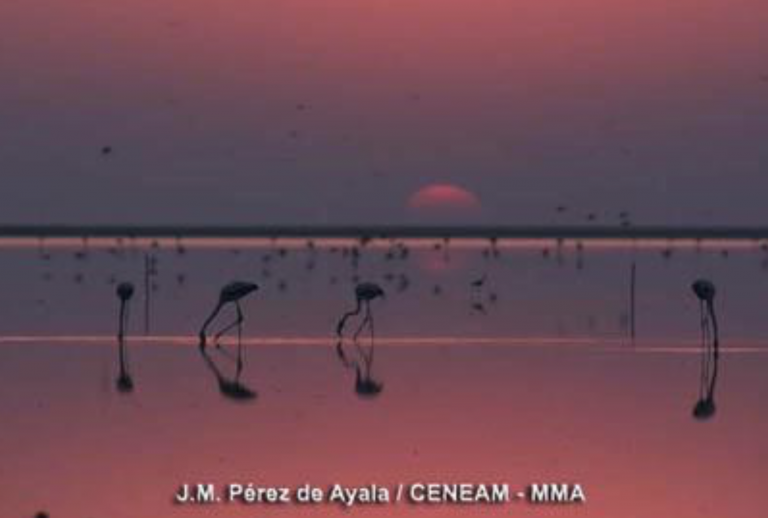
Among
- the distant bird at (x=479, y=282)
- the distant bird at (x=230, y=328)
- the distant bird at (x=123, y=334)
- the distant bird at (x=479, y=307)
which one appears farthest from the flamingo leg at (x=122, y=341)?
the distant bird at (x=479, y=282)

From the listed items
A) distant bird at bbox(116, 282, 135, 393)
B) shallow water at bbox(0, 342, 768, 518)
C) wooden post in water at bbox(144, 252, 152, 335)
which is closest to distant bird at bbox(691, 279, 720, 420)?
shallow water at bbox(0, 342, 768, 518)

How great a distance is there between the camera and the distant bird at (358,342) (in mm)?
5549

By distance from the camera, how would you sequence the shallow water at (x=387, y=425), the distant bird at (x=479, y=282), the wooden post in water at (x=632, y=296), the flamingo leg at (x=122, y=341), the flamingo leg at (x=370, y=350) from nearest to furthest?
the shallow water at (x=387, y=425)
the flamingo leg at (x=122, y=341)
the flamingo leg at (x=370, y=350)
the wooden post in water at (x=632, y=296)
the distant bird at (x=479, y=282)

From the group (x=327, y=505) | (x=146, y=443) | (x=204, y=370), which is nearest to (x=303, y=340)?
(x=204, y=370)

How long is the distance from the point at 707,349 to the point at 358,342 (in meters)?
1.04

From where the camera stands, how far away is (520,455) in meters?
4.59

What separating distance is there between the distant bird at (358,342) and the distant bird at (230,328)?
0.95ft

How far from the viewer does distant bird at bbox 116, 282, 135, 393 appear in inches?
216

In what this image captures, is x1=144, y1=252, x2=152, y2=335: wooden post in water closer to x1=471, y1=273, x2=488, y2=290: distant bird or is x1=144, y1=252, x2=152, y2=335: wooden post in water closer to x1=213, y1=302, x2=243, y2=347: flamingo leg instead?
x1=213, y1=302, x2=243, y2=347: flamingo leg

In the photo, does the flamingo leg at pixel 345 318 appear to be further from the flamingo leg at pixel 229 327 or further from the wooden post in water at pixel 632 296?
the wooden post in water at pixel 632 296

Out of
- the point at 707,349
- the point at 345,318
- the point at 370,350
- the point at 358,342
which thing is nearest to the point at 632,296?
the point at 345,318

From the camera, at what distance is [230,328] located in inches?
275

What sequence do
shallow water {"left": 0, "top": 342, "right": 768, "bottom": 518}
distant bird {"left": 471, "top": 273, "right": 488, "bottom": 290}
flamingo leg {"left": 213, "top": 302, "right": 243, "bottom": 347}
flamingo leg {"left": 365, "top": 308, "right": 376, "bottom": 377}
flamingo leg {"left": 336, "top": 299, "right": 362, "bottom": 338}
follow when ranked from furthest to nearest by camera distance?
distant bird {"left": 471, "top": 273, "right": 488, "bottom": 290} < flamingo leg {"left": 336, "top": 299, "right": 362, "bottom": 338} < flamingo leg {"left": 213, "top": 302, "right": 243, "bottom": 347} < flamingo leg {"left": 365, "top": 308, "right": 376, "bottom": 377} < shallow water {"left": 0, "top": 342, "right": 768, "bottom": 518}

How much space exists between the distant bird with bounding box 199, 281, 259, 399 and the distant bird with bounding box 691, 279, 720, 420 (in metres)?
1.10
